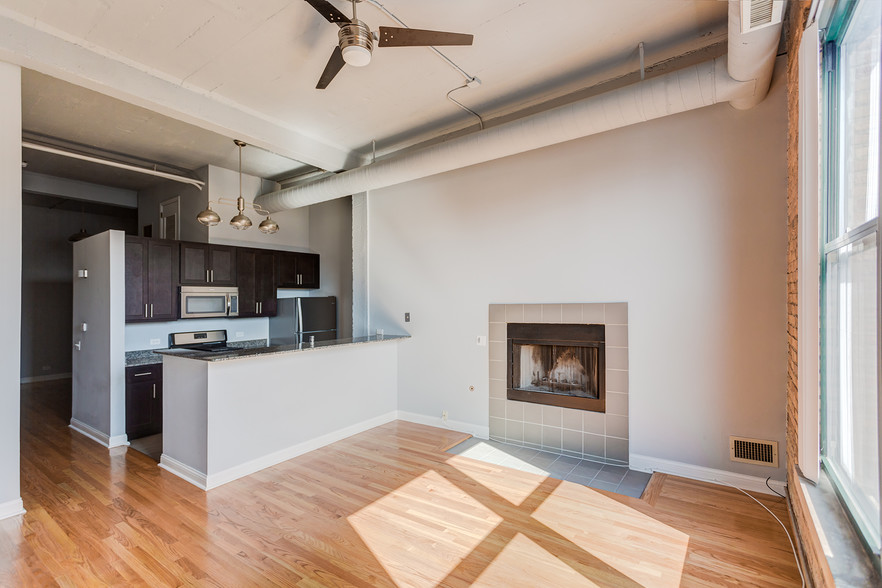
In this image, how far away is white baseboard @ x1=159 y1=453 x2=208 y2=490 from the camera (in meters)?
3.43

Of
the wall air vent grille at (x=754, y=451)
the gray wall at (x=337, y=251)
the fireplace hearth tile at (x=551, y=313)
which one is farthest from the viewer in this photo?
the gray wall at (x=337, y=251)

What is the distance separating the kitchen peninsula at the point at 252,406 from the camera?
346 centimetres

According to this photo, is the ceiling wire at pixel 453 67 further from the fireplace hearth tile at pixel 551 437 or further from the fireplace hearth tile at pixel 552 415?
the fireplace hearth tile at pixel 551 437

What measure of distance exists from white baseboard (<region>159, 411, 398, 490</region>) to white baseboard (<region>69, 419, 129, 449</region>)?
926 millimetres

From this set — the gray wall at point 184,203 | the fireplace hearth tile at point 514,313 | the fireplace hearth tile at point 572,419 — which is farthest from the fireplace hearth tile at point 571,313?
the gray wall at point 184,203

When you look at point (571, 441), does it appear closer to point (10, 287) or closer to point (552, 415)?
point (552, 415)

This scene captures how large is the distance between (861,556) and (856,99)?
5.79ft

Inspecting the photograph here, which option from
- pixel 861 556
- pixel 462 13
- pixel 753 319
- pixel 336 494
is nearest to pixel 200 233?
pixel 336 494

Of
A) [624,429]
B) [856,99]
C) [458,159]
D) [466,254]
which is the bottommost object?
[624,429]

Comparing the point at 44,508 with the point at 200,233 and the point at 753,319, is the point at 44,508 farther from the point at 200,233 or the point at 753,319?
the point at 753,319

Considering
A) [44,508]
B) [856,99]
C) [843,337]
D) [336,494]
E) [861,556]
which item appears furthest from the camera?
[336,494]

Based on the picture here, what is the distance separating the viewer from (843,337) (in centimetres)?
192

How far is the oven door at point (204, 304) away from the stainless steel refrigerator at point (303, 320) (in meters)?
0.84

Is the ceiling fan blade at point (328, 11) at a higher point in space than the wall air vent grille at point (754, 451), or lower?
higher
